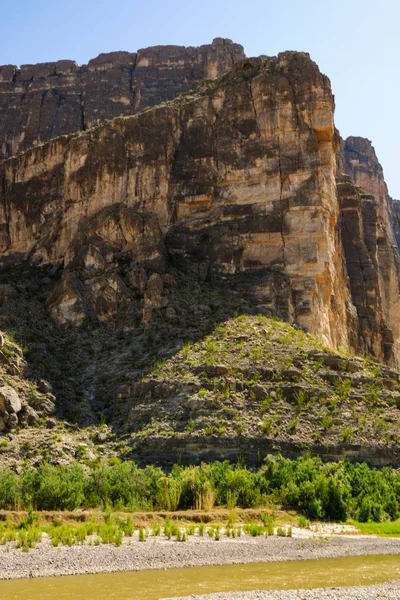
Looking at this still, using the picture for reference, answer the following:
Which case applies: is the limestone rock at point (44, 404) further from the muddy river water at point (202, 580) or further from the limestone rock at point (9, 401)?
the muddy river water at point (202, 580)

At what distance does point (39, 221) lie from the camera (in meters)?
65.1

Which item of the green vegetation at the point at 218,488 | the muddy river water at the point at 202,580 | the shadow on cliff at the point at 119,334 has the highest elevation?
the shadow on cliff at the point at 119,334

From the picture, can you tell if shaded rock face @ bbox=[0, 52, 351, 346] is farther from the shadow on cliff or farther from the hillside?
the hillside

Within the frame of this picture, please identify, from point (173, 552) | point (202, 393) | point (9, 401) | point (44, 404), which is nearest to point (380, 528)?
point (173, 552)

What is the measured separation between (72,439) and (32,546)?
51.7 ft

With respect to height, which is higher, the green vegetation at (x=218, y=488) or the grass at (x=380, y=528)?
the green vegetation at (x=218, y=488)

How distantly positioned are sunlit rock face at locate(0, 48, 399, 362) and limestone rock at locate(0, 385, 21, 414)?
506 inches

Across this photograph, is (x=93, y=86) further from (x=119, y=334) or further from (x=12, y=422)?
(x=12, y=422)

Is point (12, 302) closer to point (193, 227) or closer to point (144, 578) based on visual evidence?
point (193, 227)

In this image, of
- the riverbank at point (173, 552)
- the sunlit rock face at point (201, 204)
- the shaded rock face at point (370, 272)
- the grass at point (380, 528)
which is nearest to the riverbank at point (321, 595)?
the riverbank at point (173, 552)

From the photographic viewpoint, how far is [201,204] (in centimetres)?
5947

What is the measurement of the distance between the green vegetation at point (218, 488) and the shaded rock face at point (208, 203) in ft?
60.7

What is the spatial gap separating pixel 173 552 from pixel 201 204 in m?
38.1

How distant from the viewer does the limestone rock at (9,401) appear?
39.7 metres
